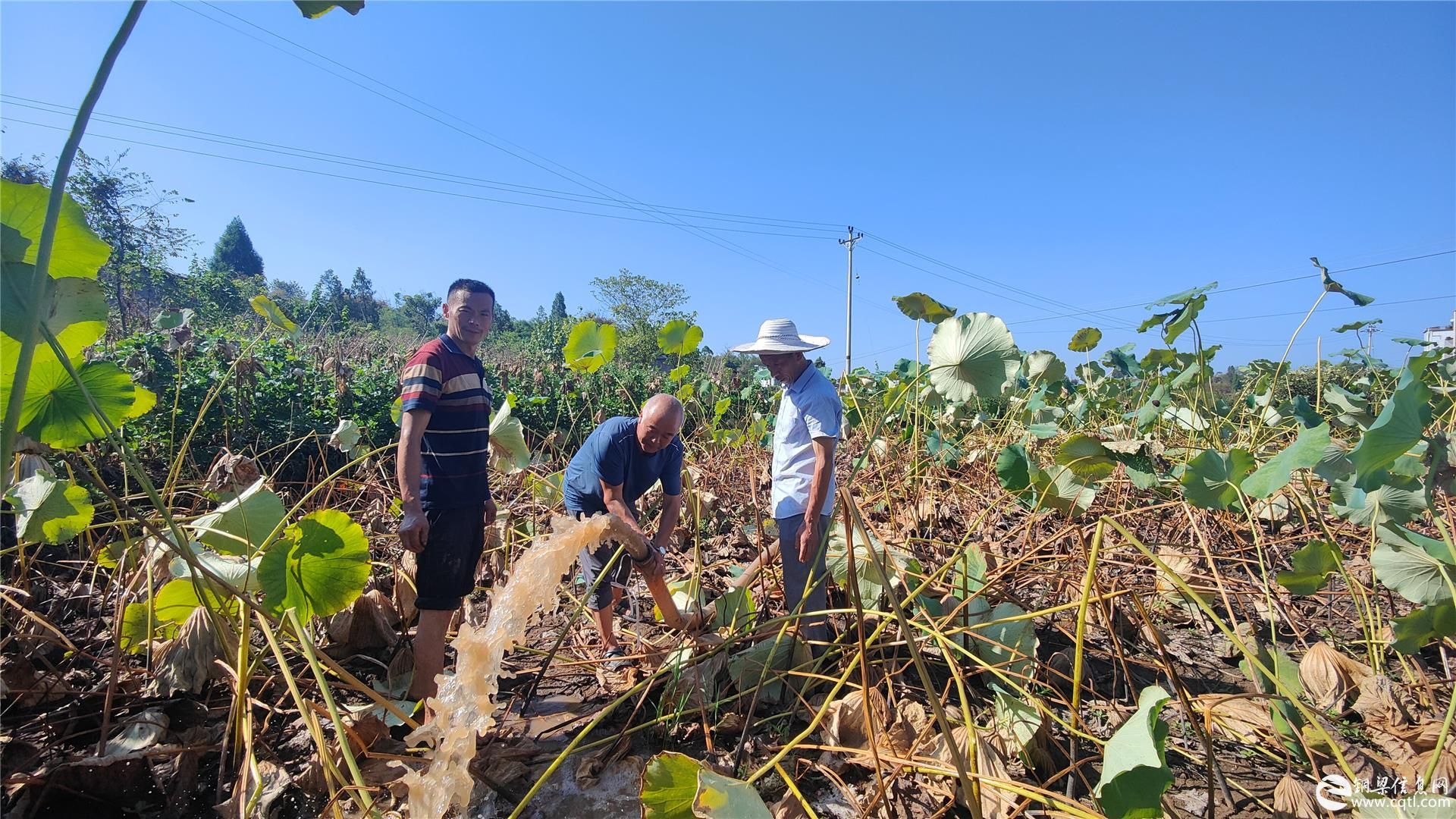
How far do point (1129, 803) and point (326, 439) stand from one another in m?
6.10

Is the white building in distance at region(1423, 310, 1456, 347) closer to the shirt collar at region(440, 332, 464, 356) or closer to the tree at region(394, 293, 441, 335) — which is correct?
the shirt collar at region(440, 332, 464, 356)

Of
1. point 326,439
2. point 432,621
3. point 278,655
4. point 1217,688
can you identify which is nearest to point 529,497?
point 432,621

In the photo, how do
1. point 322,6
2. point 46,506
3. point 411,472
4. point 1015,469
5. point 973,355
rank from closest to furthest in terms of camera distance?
1. point 322,6
2. point 46,506
3. point 411,472
4. point 973,355
5. point 1015,469

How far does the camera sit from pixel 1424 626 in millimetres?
1581

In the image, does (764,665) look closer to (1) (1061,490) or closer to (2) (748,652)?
(2) (748,652)

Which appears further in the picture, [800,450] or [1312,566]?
[800,450]

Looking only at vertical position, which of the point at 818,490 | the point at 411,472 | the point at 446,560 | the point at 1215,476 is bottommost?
the point at 446,560

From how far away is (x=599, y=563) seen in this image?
2.65 metres

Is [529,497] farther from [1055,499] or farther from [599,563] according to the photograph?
[1055,499]

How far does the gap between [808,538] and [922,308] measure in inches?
61.6

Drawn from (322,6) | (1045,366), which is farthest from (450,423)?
(1045,366)

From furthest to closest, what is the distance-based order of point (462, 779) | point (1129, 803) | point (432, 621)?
point (432, 621) → point (462, 779) → point (1129, 803)

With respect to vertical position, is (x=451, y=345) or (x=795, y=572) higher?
(x=451, y=345)

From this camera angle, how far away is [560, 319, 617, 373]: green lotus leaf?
3.82 meters
